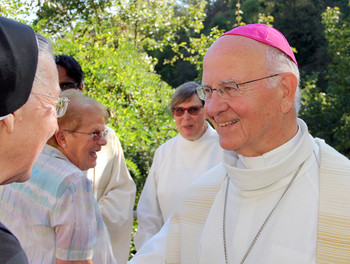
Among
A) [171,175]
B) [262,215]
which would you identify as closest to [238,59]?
[262,215]

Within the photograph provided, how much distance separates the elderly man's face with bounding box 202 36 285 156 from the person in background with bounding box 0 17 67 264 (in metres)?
0.85

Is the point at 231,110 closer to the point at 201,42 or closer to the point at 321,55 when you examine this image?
the point at 201,42

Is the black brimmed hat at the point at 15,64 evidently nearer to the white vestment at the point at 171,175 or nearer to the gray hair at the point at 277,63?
the gray hair at the point at 277,63

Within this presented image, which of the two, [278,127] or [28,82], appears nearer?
[28,82]

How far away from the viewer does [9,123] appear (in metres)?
1.26

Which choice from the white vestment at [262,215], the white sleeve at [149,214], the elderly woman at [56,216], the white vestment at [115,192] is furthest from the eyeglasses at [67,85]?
the white vestment at [262,215]

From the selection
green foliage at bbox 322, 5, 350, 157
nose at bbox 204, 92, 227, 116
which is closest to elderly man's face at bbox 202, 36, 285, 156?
nose at bbox 204, 92, 227, 116

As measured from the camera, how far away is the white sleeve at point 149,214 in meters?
3.97

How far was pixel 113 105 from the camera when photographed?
5699 millimetres

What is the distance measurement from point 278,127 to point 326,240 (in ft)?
1.84

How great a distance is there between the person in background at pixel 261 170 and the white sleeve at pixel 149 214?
5.75 ft

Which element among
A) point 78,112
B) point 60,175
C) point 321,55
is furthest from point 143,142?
point 321,55

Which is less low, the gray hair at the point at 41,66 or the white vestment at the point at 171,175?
the gray hair at the point at 41,66

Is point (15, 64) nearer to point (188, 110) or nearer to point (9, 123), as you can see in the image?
point (9, 123)
